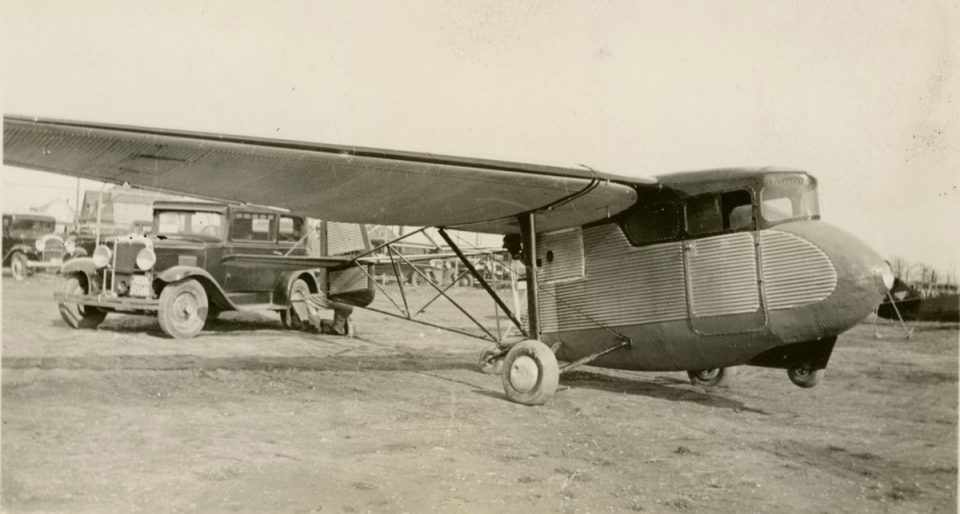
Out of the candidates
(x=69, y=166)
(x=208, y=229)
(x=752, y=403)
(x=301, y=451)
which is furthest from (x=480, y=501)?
(x=208, y=229)

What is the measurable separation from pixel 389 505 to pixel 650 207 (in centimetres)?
399

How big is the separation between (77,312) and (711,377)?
10509 millimetres

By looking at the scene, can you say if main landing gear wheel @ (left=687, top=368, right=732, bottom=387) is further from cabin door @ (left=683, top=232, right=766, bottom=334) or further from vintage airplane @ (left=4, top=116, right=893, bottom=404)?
cabin door @ (left=683, top=232, right=766, bottom=334)

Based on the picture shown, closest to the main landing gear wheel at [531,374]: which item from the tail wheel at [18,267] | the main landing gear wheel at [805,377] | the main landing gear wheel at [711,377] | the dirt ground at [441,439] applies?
the dirt ground at [441,439]

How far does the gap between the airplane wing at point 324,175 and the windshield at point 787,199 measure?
1.06 metres

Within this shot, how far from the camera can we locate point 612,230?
265 inches

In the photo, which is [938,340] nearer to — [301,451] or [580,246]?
[580,246]

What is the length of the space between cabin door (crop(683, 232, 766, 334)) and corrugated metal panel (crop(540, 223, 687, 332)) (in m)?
0.12

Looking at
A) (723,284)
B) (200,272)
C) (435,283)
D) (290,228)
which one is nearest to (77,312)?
(200,272)

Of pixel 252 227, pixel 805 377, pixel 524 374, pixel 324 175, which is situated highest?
pixel 252 227

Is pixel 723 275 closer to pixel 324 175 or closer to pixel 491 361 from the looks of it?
pixel 491 361

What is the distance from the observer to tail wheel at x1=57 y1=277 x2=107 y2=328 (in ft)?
38.1

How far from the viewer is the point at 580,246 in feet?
23.1

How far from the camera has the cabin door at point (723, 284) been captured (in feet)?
19.0
